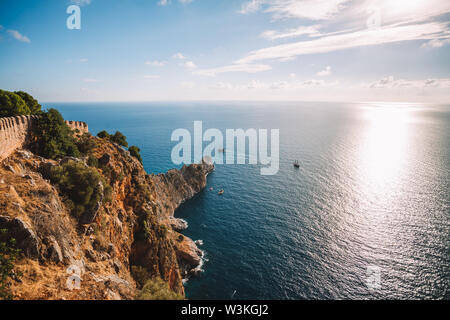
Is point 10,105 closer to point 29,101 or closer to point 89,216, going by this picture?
point 29,101

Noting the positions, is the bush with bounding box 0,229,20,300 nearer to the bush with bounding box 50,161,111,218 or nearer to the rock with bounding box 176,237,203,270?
the bush with bounding box 50,161,111,218

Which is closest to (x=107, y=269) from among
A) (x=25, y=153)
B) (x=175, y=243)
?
(x=25, y=153)

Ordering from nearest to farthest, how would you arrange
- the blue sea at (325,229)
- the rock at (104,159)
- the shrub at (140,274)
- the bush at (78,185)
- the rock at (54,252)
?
the rock at (54,252), the bush at (78,185), the shrub at (140,274), the rock at (104,159), the blue sea at (325,229)

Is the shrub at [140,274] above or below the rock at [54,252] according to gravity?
below

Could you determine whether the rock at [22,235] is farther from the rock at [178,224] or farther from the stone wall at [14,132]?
the rock at [178,224]

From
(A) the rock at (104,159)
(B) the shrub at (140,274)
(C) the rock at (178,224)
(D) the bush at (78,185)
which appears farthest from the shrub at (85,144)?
(C) the rock at (178,224)

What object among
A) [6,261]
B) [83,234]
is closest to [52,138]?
[83,234]

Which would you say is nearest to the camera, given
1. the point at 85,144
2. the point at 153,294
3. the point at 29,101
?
the point at 153,294

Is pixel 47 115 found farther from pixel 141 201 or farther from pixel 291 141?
pixel 291 141
